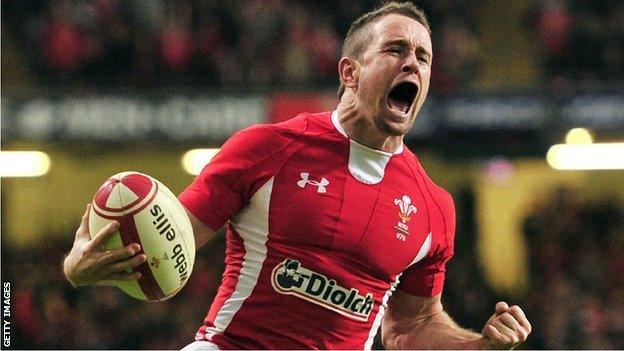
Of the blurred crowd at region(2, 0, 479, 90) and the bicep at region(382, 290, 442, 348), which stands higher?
the blurred crowd at region(2, 0, 479, 90)

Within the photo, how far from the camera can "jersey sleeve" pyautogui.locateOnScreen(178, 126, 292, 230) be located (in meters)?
4.17

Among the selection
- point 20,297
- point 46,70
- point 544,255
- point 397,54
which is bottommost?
point 20,297

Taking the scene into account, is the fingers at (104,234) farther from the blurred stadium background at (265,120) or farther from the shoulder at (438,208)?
the blurred stadium background at (265,120)

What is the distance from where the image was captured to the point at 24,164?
13.4 metres

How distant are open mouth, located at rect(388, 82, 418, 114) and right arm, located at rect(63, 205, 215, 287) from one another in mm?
1303

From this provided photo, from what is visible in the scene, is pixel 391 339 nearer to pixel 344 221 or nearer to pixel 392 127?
pixel 344 221

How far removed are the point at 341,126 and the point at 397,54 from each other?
36cm

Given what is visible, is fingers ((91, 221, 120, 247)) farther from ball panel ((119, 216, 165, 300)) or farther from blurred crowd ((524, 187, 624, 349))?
blurred crowd ((524, 187, 624, 349))

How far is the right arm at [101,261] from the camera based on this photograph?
360 centimetres

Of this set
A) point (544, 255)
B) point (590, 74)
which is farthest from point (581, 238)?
point (590, 74)

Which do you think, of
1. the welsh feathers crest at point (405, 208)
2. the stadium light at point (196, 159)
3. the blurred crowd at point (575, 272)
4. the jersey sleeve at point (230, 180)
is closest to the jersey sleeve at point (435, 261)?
the welsh feathers crest at point (405, 208)

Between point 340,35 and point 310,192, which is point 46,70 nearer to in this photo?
point 340,35

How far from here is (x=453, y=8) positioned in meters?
13.9

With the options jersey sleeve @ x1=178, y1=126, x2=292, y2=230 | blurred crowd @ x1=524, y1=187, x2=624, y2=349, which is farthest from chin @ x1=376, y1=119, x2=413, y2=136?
blurred crowd @ x1=524, y1=187, x2=624, y2=349
